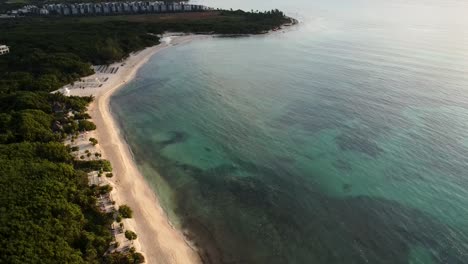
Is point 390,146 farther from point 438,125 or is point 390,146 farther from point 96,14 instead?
point 96,14

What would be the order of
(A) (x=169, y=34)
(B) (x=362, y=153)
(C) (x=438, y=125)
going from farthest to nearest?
1. (A) (x=169, y=34)
2. (C) (x=438, y=125)
3. (B) (x=362, y=153)

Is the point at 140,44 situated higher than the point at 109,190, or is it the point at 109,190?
the point at 140,44

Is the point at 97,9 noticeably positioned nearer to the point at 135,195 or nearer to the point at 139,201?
the point at 135,195

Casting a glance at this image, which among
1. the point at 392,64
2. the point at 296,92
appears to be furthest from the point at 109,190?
the point at 392,64

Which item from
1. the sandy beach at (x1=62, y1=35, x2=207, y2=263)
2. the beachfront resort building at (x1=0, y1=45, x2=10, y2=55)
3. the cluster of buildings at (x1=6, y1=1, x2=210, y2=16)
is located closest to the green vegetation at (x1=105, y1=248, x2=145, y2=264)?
the sandy beach at (x1=62, y1=35, x2=207, y2=263)

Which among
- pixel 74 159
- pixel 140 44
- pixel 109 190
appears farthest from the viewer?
pixel 140 44

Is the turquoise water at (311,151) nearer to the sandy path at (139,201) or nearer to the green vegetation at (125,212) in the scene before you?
the sandy path at (139,201)

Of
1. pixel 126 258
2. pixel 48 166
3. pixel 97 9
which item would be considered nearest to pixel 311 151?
pixel 126 258
